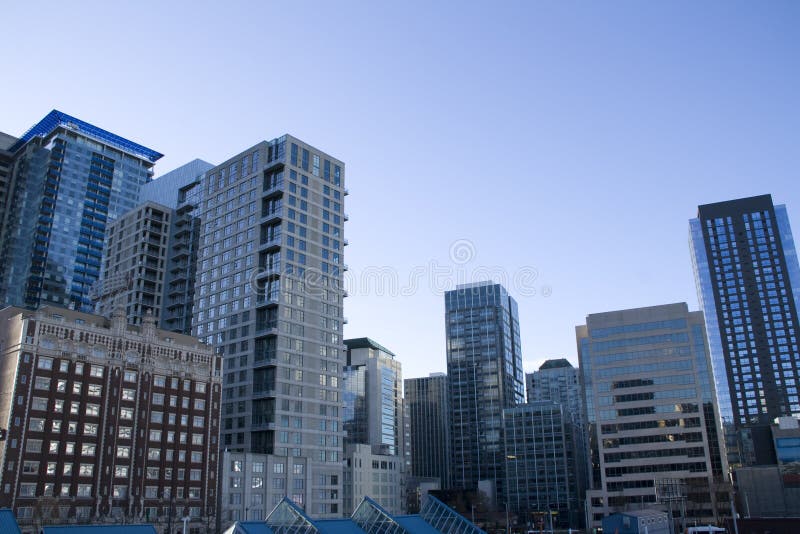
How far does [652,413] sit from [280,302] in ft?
310

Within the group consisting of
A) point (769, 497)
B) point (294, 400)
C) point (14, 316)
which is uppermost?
point (14, 316)

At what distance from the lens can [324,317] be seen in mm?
159500

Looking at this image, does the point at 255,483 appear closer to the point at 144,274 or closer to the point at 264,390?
the point at 264,390

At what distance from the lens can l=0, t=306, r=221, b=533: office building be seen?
344ft

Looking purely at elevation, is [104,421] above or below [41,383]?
below

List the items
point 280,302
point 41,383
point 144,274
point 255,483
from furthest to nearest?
point 144,274
point 280,302
point 255,483
point 41,383

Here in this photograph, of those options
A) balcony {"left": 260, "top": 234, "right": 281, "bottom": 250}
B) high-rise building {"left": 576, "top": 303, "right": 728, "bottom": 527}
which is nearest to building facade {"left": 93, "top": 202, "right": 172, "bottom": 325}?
balcony {"left": 260, "top": 234, "right": 281, "bottom": 250}

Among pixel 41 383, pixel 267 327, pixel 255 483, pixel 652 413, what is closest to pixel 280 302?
pixel 267 327

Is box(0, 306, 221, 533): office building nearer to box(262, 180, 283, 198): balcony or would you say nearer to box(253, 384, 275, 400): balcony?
box(253, 384, 275, 400): balcony

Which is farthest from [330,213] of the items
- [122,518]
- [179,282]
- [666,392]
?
[666,392]

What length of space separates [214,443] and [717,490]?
4190 inches

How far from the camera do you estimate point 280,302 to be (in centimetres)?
14912

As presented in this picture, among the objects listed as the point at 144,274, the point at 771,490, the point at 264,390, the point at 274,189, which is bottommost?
the point at 771,490

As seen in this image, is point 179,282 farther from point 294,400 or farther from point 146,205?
point 294,400
